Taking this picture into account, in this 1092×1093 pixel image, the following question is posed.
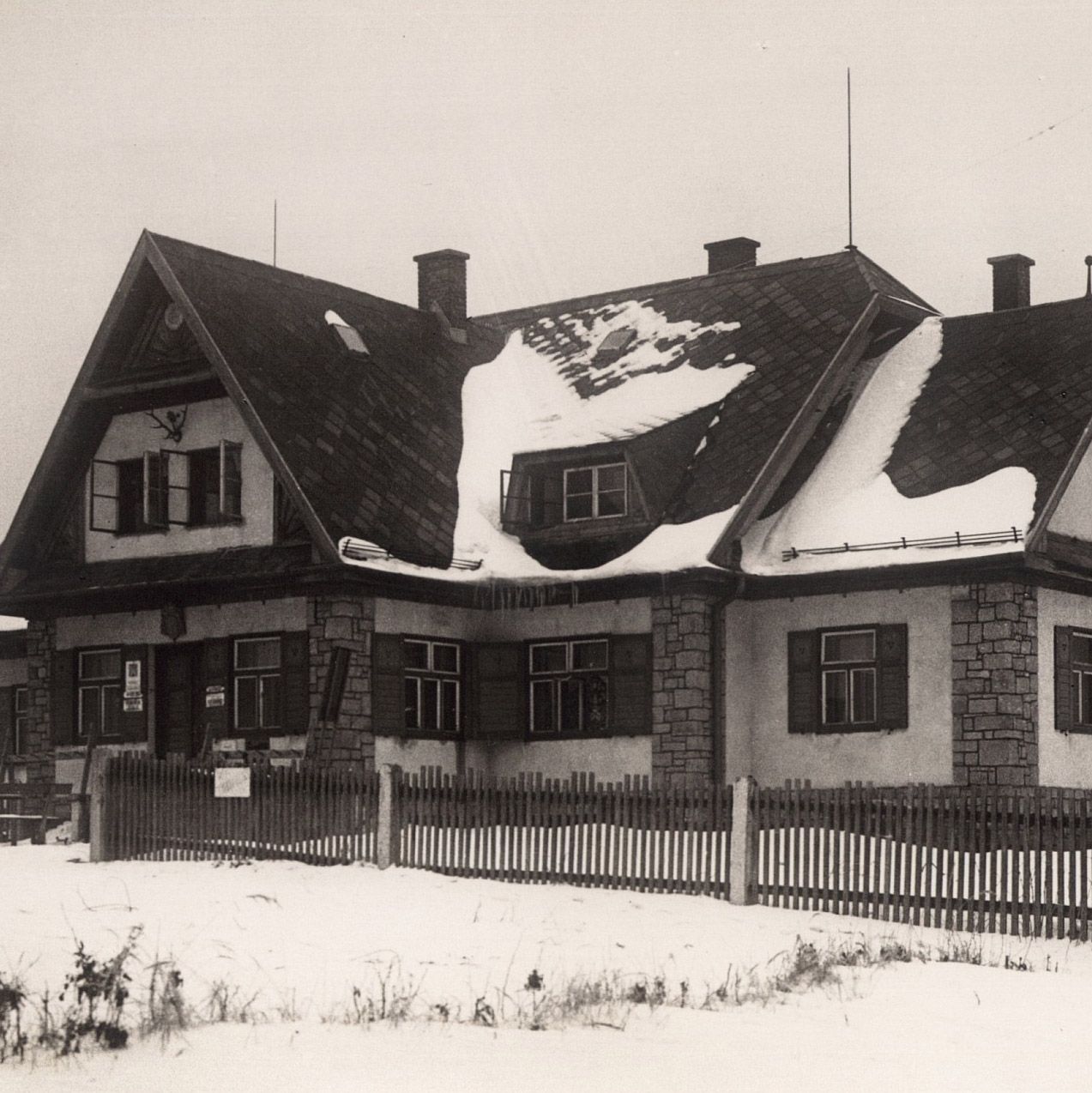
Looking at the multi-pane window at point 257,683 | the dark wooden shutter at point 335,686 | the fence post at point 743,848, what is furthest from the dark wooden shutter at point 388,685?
the fence post at point 743,848

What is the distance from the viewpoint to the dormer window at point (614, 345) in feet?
101

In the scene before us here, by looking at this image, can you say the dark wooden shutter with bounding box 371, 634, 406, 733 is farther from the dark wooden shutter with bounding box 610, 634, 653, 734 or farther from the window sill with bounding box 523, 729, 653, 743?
the dark wooden shutter with bounding box 610, 634, 653, 734

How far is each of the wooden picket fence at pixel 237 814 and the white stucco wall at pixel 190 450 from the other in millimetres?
4387

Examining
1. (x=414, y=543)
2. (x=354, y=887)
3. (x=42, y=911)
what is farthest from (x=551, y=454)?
(x=42, y=911)

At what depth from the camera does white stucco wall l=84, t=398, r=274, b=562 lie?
27203 millimetres

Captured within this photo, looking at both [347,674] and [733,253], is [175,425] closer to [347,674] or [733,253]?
[347,674]

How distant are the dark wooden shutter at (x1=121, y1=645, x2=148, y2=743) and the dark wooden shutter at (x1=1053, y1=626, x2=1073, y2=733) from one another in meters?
11.7

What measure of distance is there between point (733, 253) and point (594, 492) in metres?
6.45

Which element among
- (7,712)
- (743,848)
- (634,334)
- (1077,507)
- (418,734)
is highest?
(634,334)

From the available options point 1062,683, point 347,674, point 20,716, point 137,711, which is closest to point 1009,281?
point 1062,683

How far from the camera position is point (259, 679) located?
88.8 ft

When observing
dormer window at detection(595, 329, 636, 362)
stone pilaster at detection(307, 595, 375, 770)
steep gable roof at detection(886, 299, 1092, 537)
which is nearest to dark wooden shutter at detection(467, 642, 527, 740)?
stone pilaster at detection(307, 595, 375, 770)

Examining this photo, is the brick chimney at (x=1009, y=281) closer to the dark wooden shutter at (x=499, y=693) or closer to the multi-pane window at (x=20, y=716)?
the dark wooden shutter at (x=499, y=693)

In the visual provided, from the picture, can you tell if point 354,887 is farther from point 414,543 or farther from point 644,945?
point 414,543
